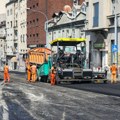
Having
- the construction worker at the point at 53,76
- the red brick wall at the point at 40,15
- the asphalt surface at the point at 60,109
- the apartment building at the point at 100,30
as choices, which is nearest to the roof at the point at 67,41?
the construction worker at the point at 53,76

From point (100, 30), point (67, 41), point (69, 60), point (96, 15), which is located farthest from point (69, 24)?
point (69, 60)

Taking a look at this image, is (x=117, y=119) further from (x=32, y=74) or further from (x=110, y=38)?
(x=110, y=38)

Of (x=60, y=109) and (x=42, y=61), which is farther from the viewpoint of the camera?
(x=42, y=61)

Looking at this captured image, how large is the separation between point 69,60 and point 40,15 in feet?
150

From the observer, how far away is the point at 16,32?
9656 centimetres

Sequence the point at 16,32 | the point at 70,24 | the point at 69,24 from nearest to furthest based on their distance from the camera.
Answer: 1. the point at 70,24
2. the point at 69,24
3. the point at 16,32

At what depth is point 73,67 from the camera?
31438 millimetres

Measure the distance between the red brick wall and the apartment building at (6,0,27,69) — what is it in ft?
21.1

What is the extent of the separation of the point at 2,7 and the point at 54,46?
96822mm

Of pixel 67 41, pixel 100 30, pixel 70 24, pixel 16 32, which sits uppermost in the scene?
pixel 16 32

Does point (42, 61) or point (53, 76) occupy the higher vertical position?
point (42, 61)

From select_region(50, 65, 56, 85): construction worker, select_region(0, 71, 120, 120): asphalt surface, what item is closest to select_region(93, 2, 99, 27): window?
select_region(50, 65, 56, 85): construction worker

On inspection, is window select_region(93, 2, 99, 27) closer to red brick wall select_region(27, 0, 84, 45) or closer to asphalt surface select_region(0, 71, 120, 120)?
red brick wall select_region(27, 0, 84, 45)

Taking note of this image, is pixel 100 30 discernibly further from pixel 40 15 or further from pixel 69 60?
pixel 40 15
